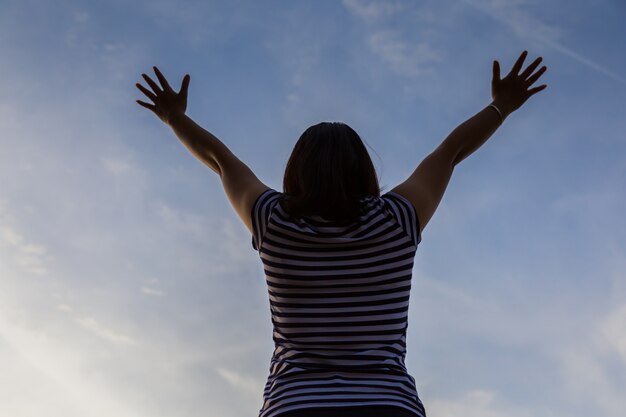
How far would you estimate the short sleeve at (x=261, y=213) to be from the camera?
2715 mm

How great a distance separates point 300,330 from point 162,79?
5.60 feet

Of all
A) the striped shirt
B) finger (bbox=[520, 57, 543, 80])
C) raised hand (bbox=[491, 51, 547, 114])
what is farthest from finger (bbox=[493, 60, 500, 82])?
the striped shirt

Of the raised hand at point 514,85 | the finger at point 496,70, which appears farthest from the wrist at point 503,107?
the finger at point 496,70

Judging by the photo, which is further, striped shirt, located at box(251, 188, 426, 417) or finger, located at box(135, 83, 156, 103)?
finger, located at box(135, 83, 156, 103)

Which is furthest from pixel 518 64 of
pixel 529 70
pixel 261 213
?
pixel 261 213

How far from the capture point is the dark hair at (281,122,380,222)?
265 centimetres

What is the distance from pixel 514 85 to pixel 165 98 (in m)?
1.66

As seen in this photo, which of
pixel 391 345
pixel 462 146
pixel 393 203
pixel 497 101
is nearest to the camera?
pixel 391 345

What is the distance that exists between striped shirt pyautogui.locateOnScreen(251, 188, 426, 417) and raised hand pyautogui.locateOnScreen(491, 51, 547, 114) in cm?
110

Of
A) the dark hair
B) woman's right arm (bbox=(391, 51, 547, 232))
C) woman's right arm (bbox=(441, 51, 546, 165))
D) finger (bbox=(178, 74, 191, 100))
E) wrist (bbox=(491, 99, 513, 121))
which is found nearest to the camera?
the dark hair

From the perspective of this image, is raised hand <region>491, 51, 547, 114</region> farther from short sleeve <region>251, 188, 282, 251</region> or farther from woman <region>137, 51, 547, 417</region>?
short sleeve <region>251, 188, 282, 251</region>

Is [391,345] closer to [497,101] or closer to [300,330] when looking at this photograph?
[300,330]

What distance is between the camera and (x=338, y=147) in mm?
2752

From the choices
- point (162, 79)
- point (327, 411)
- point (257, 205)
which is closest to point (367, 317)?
point (327, 411)
